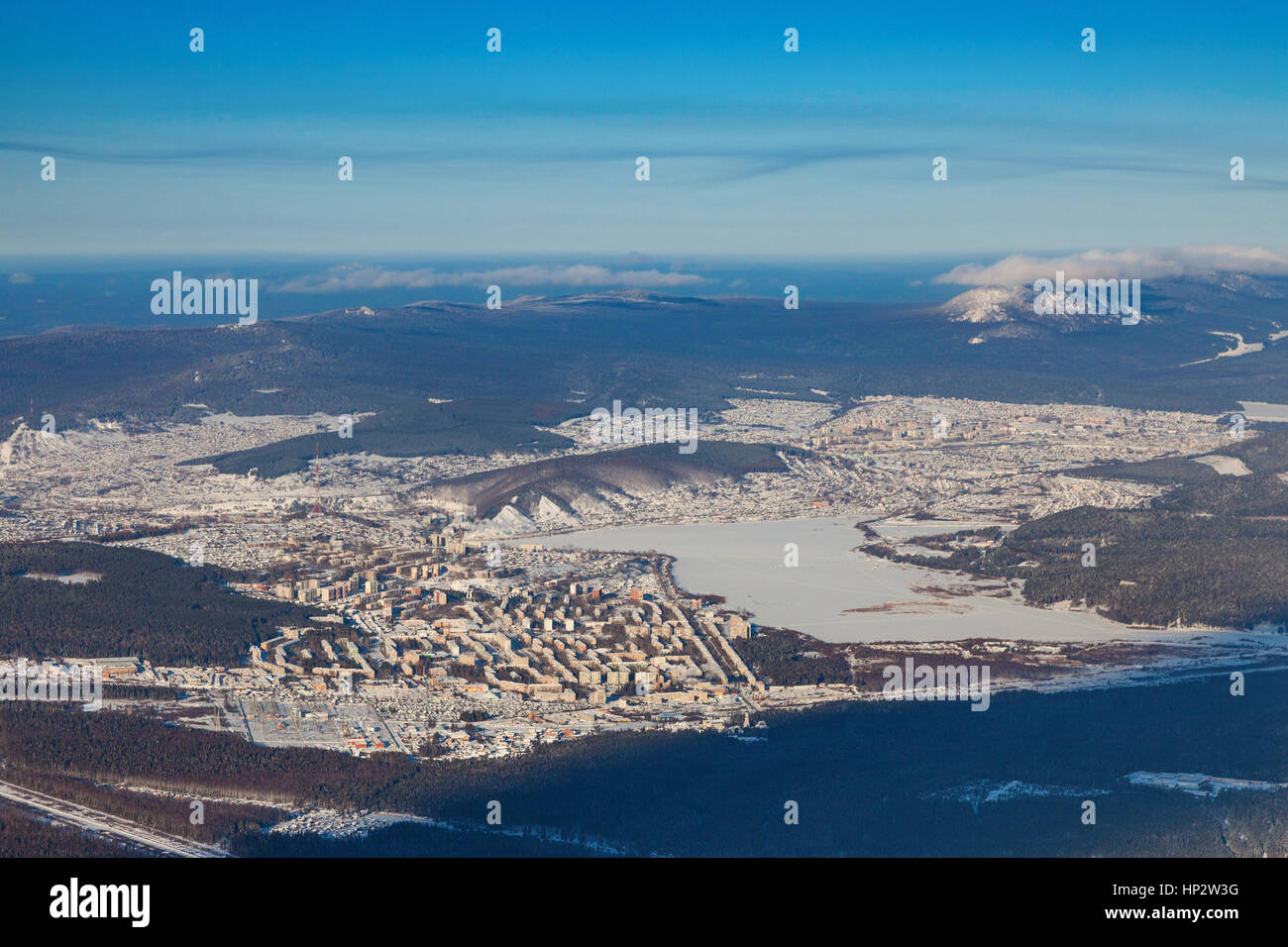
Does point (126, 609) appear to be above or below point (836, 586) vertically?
above

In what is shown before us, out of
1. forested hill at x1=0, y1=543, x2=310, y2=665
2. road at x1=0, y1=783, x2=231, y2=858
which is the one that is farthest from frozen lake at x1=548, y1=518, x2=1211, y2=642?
road at x1=0, y1=783, x2=231, y2=858

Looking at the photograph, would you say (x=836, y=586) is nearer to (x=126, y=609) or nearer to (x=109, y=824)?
(x=126, y=609)

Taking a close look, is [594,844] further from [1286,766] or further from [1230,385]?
[1230,385]

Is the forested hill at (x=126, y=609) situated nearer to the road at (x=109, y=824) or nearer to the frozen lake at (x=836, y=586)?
the road at (x=109, y=824)

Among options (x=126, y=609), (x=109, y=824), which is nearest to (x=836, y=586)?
(x=126, y=609)

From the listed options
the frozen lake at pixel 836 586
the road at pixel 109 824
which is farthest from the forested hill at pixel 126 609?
the frozen lake at pixel 836 586

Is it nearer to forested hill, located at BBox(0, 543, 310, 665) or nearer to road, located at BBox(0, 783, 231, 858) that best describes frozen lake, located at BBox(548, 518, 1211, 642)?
forested hill, located at BBox(0, 543, 310, 665)
